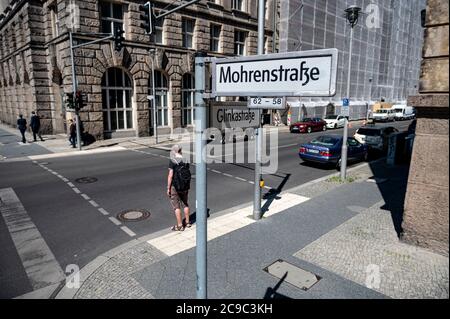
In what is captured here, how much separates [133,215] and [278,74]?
6465 mm

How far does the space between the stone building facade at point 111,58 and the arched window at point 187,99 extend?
0.09m

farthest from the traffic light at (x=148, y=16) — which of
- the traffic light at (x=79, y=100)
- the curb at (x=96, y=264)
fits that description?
the traffic light at (x=79, y=100)

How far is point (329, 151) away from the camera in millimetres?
13727

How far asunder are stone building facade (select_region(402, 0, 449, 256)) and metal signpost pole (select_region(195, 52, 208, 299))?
386 cm

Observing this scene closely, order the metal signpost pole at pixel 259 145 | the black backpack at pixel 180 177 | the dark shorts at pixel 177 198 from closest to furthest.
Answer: the black backpack at pixel 180 177, the dark shorts at pixel 177 198, the metal signpost pole at pixel 259 145

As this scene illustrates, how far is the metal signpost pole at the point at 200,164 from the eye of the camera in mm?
2977

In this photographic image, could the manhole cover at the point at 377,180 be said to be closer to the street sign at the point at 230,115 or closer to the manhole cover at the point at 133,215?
the manhole cover at the point at 133,215

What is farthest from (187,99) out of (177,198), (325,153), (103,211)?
(177,198)

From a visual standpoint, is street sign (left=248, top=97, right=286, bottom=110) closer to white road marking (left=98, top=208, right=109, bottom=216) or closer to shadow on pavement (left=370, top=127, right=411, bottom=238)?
shadow on pavement (left=370, top=127, right=411, bottom=238)

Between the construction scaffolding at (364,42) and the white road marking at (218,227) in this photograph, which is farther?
the construction scaffolding at (364,42)

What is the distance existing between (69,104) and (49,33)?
9729 millimetres

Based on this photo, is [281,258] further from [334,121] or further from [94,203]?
[334,121]

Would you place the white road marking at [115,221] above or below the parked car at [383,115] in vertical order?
below

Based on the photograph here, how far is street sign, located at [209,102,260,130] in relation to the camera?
118 inches
